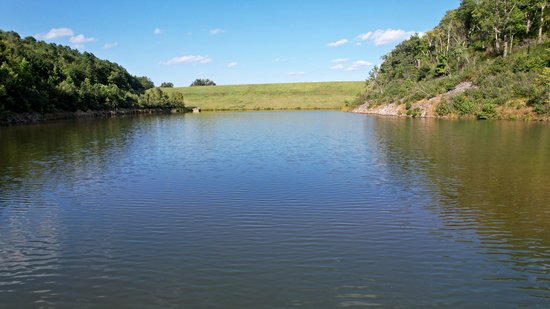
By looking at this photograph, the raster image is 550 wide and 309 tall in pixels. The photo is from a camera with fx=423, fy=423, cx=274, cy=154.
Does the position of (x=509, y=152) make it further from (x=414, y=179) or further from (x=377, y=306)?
(x=377, y=306)

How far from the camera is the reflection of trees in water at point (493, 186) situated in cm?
1168

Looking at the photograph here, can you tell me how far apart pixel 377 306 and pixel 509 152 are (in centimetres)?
2565

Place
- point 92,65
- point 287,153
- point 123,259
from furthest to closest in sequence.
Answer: point 92,65
point 287,153
point 123,259

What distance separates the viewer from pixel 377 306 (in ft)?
27.2

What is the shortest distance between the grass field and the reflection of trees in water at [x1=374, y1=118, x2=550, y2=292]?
129 metres

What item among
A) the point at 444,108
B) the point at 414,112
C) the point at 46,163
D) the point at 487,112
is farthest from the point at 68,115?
the point at 487,112

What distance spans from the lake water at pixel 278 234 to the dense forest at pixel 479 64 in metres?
45.7

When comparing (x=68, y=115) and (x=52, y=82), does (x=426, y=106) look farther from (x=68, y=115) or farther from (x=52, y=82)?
(x=52, y=82)

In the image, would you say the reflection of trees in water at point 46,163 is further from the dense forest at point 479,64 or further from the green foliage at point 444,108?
the dense forest at point 479,64

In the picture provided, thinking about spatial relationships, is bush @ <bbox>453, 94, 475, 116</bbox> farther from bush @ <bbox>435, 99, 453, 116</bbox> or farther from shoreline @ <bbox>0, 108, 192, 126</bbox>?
shoreline @ <bbox>0, 108, 192, 126</bbox>

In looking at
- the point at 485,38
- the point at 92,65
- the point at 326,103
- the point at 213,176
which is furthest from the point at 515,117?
the point at 92,65

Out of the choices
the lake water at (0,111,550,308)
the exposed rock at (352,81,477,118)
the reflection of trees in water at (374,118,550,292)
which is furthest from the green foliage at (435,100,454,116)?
the lake water at (0,111,550,308)

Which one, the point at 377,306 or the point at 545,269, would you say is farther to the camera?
the point at 545,269

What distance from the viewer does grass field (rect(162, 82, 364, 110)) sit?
551 ft
